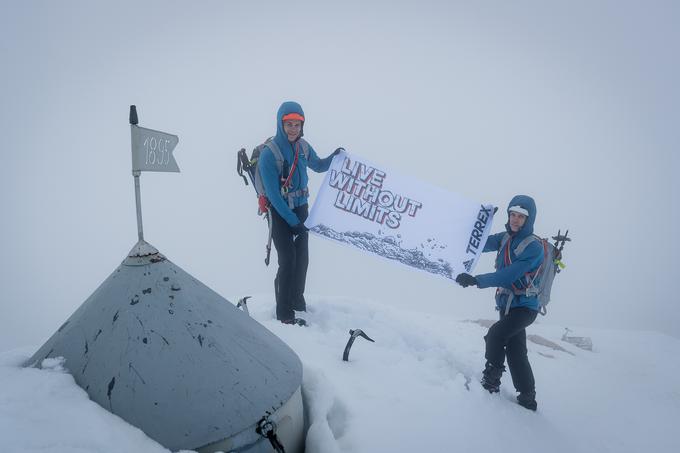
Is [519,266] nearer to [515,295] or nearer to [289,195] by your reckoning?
[515,295]

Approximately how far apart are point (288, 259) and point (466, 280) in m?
2.45

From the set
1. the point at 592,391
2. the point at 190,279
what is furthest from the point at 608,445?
the point at 190,279

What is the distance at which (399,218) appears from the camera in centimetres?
568

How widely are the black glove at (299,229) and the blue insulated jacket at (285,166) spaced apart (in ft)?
0.25

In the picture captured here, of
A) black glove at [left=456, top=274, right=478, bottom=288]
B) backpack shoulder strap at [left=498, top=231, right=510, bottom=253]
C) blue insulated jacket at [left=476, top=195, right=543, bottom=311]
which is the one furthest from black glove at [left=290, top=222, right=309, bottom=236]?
backpack shoulder strap at [left=498, top=231, right=510, bottom=253]

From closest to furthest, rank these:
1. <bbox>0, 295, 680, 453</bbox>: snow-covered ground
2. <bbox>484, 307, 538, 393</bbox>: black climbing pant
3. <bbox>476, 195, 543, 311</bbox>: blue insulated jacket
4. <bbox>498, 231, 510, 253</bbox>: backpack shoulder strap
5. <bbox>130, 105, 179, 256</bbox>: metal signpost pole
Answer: <bbox>0, 295, 680, 453</bbox>: snow-covered ground < <bbox>130, 105, 179, 256</bbox>: metal signpost pole < <bbox>476, 195, 543, 311</bbox>: blue insulated jacket < <bbox>484, 307, 538, 393</bbox>: black climbing pant < <bbox>498, 231, 510, 253</bbox>: backpack shoulder strap

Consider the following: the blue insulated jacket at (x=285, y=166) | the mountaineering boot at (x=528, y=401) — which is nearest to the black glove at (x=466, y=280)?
the mountaineering boot at (x=528, y=401)

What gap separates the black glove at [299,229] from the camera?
17.0ft

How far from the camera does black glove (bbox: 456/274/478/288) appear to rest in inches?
193

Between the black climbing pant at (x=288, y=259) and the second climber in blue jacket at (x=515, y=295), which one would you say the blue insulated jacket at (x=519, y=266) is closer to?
the second climber in blue jacket at (x=515, y=295)

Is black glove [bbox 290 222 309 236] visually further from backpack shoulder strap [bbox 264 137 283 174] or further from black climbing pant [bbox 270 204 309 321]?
backpack shoulder strap [bbox 264 137 283 174]

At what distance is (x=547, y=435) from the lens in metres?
4.34

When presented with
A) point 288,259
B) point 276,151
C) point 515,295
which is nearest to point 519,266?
point 515,295

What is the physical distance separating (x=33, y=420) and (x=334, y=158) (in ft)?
15.1
